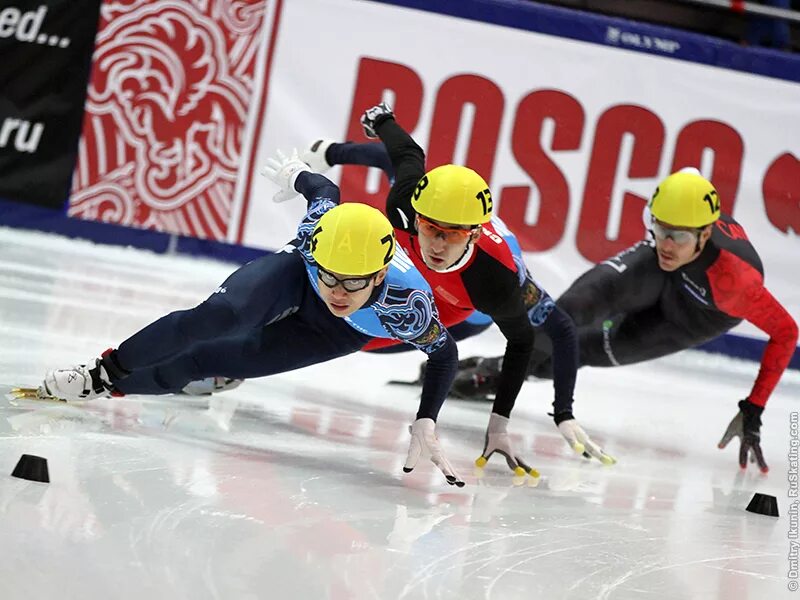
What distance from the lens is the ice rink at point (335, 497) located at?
2.52 metres

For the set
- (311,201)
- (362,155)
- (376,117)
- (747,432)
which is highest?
(376,117)

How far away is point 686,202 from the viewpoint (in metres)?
4.70

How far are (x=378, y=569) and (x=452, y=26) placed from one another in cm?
571

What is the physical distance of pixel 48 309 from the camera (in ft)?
17.1

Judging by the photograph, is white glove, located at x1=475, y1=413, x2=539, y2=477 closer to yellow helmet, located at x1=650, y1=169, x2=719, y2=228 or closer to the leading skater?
the leading skater

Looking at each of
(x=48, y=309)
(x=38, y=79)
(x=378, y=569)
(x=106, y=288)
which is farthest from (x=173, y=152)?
(x=378, y=569)

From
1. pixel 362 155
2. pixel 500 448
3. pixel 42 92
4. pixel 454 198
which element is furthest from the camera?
pixel 42 92

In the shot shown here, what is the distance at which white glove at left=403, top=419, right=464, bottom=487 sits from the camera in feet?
11.7

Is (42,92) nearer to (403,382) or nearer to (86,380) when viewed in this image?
(403,382)

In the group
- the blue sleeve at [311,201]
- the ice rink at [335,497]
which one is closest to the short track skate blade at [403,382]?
the ice rink at [335,497]

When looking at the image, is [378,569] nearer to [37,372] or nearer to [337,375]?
[37,372]

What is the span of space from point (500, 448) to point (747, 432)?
1310 mm

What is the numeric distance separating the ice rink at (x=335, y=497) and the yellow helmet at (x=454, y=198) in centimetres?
83

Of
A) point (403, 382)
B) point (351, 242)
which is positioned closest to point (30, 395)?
point (351, 242)
